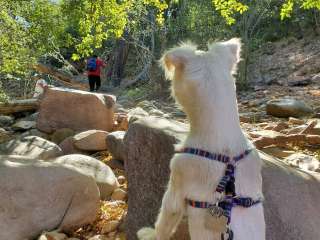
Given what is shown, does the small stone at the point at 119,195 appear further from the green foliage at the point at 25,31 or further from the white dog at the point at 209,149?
the green foliage at the point at 25,31

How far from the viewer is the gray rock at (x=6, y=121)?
10.9 metres

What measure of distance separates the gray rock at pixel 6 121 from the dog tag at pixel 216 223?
973 cm

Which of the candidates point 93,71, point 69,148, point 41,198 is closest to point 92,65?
point 93,71

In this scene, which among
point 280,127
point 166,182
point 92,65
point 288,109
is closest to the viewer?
point 166,182

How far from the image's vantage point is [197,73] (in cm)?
204

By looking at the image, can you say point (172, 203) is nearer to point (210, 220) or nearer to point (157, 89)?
point (210, 220)

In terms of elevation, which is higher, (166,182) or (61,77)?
(61,77)

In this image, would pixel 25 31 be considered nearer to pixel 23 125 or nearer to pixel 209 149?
pixel 23 125

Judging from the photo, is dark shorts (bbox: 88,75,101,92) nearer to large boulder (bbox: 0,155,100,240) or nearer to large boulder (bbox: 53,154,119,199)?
large boulder (bbox: 53,154,119,199)

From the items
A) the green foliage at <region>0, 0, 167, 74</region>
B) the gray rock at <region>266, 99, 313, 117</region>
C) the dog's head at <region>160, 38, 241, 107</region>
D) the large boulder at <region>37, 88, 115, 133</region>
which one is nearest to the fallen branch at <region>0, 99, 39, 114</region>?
the green foliage at <region>0, 0, 167, 74</region>

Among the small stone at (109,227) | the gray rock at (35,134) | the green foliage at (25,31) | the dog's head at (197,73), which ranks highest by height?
the green foliage at (25,31)

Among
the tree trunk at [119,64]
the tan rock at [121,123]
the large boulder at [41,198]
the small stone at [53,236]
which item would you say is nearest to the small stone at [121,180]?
the large boulder at [41,198]

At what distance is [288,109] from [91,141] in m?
4.50

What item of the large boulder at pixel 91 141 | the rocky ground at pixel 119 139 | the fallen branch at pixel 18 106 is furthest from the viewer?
the fallen branch at pixel 18 106
